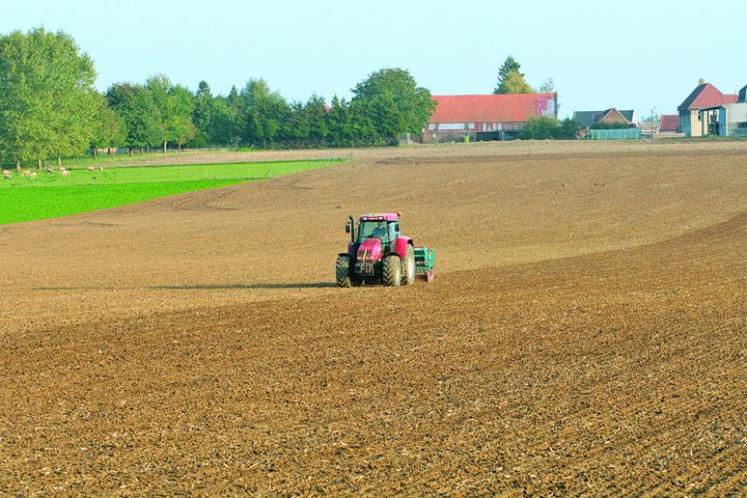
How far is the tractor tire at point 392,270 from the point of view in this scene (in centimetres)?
2539

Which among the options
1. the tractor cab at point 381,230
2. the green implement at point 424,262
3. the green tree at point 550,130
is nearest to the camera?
the tractor cab at point 381,230

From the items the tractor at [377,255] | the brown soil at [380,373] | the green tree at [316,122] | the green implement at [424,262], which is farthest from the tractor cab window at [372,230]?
the green tree at [316,122]

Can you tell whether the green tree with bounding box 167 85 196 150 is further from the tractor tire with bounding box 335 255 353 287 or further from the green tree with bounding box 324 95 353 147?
the tractor tire with bounding box 335 255 353 287

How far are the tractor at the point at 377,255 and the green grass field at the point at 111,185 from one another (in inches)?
1282

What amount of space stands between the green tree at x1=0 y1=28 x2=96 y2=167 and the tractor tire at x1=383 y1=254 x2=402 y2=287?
94617mm

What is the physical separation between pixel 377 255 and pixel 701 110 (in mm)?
147348

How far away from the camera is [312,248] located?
3953 cm

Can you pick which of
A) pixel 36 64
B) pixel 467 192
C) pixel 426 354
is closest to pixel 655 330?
pixel 426 354

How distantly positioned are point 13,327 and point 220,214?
3459cm

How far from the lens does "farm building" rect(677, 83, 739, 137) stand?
160250 mm

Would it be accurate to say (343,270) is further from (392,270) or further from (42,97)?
(42,97)

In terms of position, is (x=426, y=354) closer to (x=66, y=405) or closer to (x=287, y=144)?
(x=66, y=405)

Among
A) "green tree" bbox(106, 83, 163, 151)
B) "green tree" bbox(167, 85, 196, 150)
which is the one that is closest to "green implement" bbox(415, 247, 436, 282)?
"green tree" bbox(106, 83, 163, 151)

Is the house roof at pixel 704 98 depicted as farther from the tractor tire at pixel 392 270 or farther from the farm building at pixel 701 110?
the tractor tire at pixel 392 270
